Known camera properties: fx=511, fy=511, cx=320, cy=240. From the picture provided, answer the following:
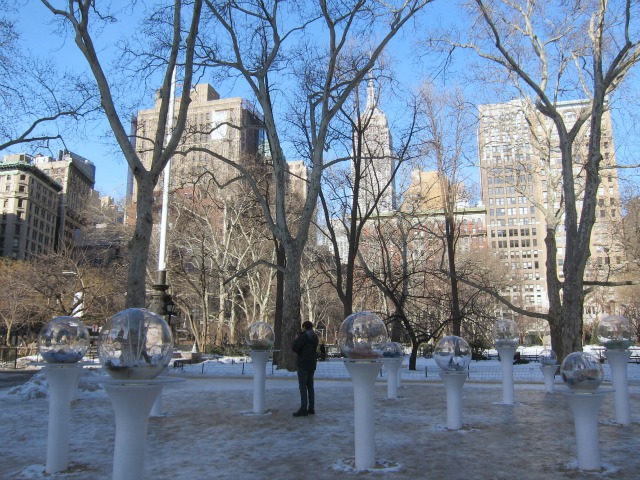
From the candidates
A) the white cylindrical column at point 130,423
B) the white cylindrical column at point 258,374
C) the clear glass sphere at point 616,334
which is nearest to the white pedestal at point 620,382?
the clear glass sphere at point 616,334

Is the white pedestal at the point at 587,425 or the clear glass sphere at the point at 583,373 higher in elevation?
the clear glass sphere at the point at 583,373

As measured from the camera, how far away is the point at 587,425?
562cm

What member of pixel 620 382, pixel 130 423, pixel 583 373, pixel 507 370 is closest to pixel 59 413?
pixel 130 423

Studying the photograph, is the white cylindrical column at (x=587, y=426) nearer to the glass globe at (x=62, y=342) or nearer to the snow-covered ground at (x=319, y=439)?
the snow-covered ground at (x=319, y=439)

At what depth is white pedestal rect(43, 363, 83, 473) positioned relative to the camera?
561 cm

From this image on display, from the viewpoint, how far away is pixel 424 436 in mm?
7555

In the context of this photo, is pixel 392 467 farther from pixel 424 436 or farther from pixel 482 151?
pixel 482 151

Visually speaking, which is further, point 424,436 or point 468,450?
point 424,436

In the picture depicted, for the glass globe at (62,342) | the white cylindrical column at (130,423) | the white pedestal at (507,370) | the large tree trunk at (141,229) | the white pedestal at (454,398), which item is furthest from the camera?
the large tree trunk at (141,229)

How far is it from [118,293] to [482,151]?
2634 cm

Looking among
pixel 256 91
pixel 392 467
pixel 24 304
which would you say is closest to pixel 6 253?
pixel 24 304

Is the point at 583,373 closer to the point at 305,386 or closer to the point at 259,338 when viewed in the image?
the point at 305,386

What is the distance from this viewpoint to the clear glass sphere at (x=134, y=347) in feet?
14.6

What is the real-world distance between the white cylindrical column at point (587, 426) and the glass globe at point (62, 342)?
575 centimetres
